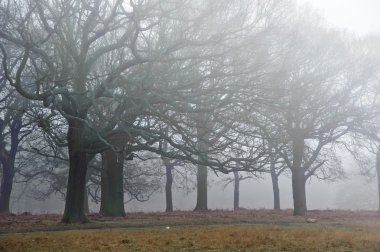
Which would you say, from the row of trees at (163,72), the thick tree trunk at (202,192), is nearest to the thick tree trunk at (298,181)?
the thick tree trunk at (202,192)

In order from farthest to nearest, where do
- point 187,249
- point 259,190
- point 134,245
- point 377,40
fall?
point 259,190 → point 377,40 → point 134,245 → point 187,249

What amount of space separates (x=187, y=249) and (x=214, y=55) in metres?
8.29

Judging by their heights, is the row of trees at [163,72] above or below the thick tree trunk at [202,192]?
above

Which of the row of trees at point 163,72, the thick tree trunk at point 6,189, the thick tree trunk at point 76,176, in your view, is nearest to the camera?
the row of trees at point 163,72

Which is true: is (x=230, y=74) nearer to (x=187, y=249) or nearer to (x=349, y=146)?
(x=187, y=249)

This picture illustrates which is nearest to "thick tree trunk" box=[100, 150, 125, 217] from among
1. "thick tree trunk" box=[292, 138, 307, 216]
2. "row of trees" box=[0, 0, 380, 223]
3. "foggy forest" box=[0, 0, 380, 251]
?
"foggy forest" box=[0, 0, 380, 251]

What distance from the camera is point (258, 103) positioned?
16875 millimetres

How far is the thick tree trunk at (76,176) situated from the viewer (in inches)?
688

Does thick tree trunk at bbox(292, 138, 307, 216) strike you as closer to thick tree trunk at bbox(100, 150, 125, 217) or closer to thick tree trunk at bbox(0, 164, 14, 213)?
thick tree trunk at bbox(100, 150, 125, 217)

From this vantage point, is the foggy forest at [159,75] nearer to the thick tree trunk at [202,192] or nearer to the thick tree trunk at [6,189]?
the thick tree trunk at [202,192]

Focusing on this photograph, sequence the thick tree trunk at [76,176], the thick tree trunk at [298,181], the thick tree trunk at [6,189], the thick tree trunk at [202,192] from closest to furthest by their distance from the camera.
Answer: the thick tree trunk at [76,176], the thick tree trunk at [298,181], the thick tree trunk at [202,192], the thick tree trunk at [6,189]

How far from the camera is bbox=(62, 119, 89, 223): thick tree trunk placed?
688 inches

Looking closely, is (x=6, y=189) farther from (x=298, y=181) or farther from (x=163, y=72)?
(x=163, y=72)

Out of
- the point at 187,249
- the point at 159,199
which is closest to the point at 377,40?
the point at 187,249
